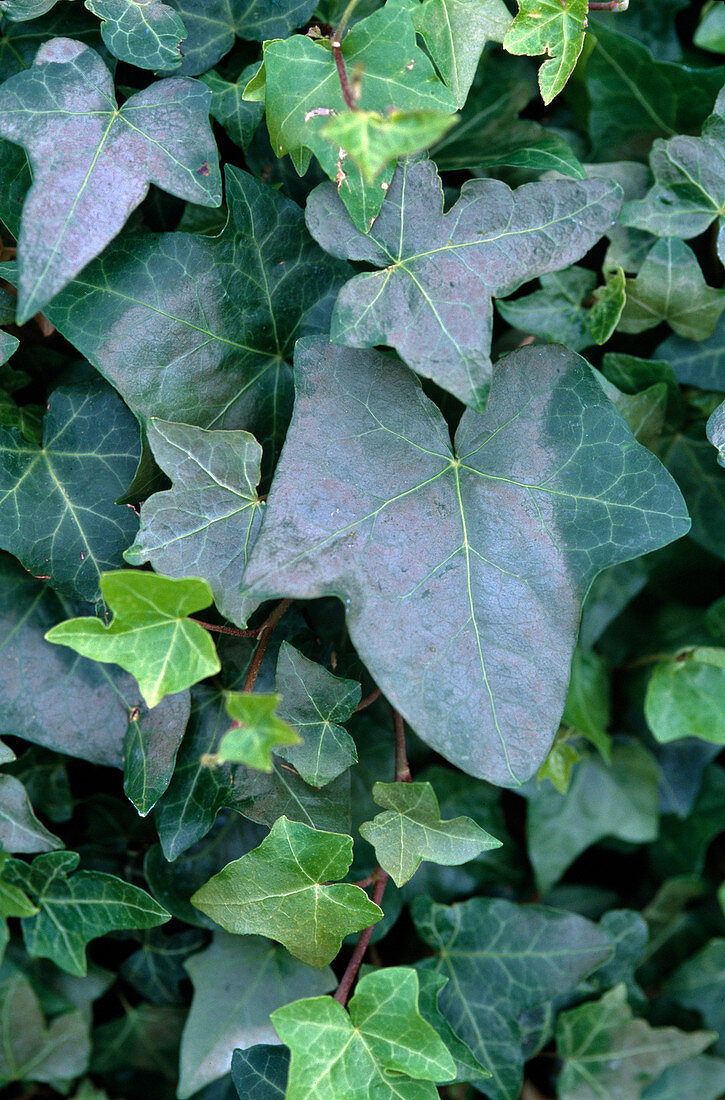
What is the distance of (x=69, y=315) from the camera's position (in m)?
0.69

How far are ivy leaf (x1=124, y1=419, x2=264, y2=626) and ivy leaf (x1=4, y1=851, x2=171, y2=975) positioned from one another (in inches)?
13.5

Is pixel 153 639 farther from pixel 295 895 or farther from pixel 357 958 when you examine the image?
pixel 357 958

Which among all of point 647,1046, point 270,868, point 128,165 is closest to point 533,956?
point 647,1046

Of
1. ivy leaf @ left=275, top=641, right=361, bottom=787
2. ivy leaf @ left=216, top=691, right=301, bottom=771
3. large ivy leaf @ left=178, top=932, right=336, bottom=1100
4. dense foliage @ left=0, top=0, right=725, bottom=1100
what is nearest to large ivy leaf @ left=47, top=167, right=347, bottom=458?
dense foliage @ left=0, top=0, right=725, bottom=1100

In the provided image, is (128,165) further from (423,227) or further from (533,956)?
(533,956)

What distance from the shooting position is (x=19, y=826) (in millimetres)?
798

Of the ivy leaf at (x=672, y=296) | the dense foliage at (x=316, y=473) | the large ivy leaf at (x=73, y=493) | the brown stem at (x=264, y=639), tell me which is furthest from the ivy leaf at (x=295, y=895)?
the ivy leaf at (x=672, y=296)

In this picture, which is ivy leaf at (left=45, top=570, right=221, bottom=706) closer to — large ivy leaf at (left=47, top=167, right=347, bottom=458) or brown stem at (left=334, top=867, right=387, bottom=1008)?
large ivy leaf at (left=47, top=167, right=347, bottom=458)

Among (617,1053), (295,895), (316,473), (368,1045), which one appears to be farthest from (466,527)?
(617,1053)

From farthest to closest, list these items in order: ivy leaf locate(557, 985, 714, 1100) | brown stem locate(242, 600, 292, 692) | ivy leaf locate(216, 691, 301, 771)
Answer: ivy leaf locate(557, 985, 714, 1100) → brown stem locate(242, 600, 292, 692) → ivy leaf locate(216, 691, 301, 771)

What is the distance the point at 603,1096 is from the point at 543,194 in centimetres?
111

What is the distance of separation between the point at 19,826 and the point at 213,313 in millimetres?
552

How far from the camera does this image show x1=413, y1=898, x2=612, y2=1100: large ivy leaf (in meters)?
0.91

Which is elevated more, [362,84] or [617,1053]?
[362,84]
